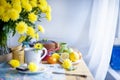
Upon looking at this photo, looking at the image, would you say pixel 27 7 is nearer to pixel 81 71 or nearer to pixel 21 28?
pixel 21 28

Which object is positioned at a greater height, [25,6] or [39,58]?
[25,6]

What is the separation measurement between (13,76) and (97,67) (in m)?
0.93

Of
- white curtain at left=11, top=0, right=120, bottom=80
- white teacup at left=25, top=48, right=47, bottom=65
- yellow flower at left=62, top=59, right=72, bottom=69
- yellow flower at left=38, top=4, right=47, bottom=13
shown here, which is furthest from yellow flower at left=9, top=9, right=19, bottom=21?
white curtain at left=11, top=0, right=120, bottom=80

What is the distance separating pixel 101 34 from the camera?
6.65 feet

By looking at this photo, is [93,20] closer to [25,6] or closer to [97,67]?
[97,67]

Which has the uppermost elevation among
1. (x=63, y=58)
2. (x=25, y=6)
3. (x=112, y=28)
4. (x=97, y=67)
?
(x=25, y=6)

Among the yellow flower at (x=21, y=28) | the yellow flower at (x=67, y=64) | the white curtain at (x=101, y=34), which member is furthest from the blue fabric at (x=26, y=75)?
the white curtain at (x=101, y=34)

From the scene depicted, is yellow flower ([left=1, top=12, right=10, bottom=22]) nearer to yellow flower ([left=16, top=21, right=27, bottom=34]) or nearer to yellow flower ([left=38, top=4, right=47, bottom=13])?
yellow flower ([left=16, top=21, right=27, bottom=34])

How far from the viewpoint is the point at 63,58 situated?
1604 mm

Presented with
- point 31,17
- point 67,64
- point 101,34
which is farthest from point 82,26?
point 31,17

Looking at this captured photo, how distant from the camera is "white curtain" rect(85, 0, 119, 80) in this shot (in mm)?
1903

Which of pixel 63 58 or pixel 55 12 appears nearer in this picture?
pixel 63 58

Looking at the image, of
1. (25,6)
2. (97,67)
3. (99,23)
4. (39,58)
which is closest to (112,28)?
(99,23)

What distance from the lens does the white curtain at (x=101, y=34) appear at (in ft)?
6.24
